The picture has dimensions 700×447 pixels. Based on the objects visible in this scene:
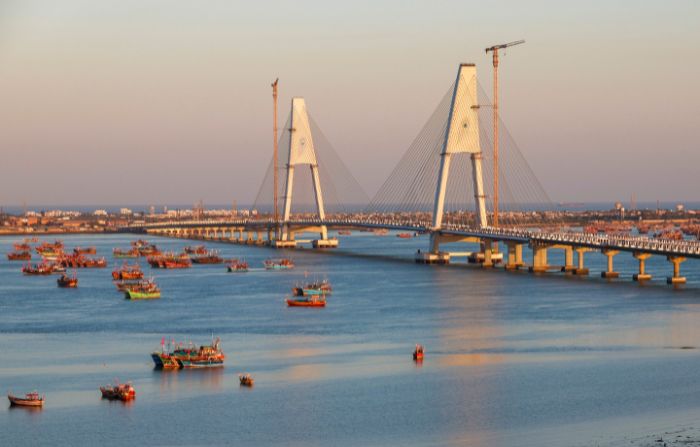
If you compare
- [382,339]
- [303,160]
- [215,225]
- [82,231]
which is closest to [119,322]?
[382,339]

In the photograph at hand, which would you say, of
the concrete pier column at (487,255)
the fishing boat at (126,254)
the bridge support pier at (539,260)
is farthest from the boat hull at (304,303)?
the fishing boat at (126,254)

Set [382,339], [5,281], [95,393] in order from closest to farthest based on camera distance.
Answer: [95,393], [382,339], [5,281]

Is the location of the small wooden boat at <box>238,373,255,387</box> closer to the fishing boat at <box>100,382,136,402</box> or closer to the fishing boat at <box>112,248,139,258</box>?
the fishing boat at <box>100,382,136,402</box>

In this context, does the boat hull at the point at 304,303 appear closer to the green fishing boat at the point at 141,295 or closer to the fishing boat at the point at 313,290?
the fishing boat at the point at 313,290

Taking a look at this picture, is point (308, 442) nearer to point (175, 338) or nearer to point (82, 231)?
point (175, 338)

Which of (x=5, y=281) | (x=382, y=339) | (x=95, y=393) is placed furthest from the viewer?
(x=5, y=281)

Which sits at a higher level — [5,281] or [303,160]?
[303,160]

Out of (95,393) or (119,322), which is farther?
(119,322)

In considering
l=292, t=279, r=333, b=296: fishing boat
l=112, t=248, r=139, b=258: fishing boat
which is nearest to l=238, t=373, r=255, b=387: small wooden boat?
l=292, t=279, r=333, b=296: fishing boat
